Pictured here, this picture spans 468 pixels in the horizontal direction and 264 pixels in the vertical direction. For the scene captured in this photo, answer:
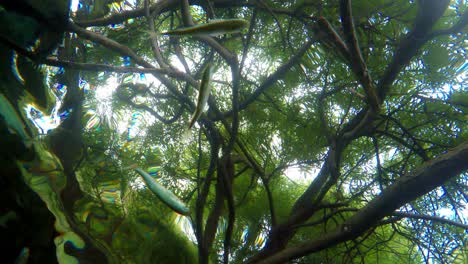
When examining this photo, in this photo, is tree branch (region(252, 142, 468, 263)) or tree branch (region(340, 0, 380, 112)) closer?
tree branch (region(340, 0, 380, 112))

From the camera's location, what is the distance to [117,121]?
1799 mm

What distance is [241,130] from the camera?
176 cm

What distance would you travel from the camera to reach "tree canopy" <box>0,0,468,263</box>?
1.17m

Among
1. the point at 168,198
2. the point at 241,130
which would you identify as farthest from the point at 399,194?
the point at 241,130

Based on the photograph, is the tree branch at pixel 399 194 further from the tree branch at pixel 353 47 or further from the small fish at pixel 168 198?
the small fish at pixel 168 198

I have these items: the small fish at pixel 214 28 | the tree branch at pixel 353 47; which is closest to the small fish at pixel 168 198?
the small fish at pixel 214 28

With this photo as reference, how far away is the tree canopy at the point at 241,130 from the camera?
117 cm

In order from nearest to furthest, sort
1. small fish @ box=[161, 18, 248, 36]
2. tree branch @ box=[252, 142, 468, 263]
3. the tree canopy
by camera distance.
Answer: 1. small fish @ box=[161, 18, 248, 36]
2. tree branch @ box=[252, 142, 468, 263]
3. the tree canopy

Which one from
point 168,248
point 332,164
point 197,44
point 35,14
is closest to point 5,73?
point 35,14

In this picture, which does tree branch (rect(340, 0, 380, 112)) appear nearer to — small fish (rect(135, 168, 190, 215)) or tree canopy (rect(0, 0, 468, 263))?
tree canopy (rect(0, 0, 468, 263))

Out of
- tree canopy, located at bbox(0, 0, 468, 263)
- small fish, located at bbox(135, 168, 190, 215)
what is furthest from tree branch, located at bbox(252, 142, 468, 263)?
small fish, located at bbox(135, 168, 190, 215)

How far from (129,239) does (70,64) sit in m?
1.03

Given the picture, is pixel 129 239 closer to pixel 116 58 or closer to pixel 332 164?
pixel 116 58

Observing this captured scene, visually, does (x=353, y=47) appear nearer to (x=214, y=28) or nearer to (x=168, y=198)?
(x=214, y=28)
